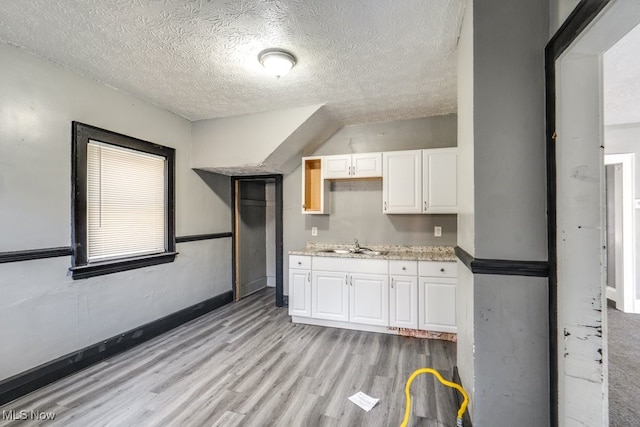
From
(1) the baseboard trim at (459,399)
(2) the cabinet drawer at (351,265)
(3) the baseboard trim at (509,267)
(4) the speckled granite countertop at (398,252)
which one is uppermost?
(3) the baseboard trim at (509,267)

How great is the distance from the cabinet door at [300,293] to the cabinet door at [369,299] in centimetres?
52

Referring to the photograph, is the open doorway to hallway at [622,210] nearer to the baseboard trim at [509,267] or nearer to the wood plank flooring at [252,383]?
the wood plank flooring at [252,383]

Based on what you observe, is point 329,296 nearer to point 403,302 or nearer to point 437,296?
point 403,302

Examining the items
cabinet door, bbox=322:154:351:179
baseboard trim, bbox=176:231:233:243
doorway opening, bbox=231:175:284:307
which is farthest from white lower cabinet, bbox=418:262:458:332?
baseboard trim, bbox=176:231:233:243

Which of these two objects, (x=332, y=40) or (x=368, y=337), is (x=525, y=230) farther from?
(x=368, y=337)

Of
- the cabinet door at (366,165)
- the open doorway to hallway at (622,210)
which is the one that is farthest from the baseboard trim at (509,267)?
the cabinet door at (366,165)

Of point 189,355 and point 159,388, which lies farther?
point 189,355

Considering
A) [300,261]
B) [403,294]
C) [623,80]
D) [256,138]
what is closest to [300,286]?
[300,261]

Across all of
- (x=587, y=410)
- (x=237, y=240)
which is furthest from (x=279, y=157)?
(x=587, y=410)

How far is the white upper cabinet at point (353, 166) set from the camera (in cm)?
330

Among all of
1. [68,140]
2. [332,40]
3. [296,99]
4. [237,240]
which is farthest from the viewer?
[237,240]

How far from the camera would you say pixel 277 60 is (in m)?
2.04

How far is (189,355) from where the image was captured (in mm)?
2557

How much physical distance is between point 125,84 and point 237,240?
7.96ft
